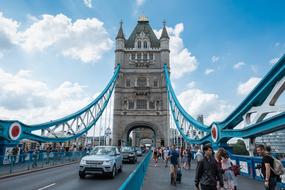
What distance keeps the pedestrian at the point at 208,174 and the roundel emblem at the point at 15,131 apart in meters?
14.8

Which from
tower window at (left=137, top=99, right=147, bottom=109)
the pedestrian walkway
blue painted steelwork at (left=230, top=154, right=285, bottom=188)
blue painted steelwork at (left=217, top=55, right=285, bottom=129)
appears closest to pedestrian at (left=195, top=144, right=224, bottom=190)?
the pedestrian walkway

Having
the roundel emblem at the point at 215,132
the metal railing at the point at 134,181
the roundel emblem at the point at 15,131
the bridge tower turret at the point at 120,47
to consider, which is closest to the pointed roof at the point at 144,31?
the bridge tower turret at the point at 120,47

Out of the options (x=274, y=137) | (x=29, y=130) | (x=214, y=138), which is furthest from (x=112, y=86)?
(x=274, y=137)

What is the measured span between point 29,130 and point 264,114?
1660cm

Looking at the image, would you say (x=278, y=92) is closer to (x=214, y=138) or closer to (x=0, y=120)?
(x=214, y=138)

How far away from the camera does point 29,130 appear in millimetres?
18531

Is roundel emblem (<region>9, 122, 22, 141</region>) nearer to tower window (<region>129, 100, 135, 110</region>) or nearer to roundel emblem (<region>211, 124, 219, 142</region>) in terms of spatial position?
roundel emblem (<region>211, 124, 219, 142</region>)

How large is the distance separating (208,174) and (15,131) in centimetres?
1542

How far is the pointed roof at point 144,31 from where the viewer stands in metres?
55.4

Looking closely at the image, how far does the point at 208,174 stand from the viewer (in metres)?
4.70

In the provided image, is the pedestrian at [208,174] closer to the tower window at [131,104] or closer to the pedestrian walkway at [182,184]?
the pedestrian walkway at [182,184]

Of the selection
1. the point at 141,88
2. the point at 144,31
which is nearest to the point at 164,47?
the point at 144,31

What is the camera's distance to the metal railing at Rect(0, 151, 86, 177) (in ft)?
43.6

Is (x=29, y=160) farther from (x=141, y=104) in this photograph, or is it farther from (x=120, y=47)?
(x=120, y=47)
